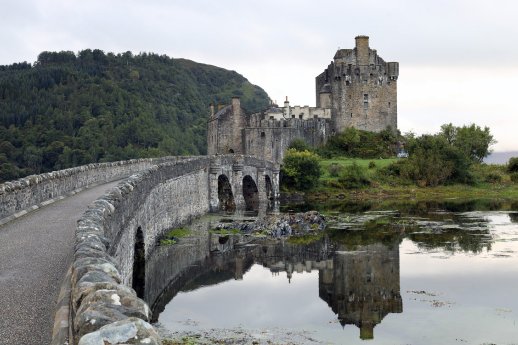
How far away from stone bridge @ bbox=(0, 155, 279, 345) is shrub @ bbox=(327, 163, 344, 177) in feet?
32.7

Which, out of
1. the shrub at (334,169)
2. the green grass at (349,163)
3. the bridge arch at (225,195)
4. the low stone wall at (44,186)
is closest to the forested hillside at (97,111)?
the bridge arch at (225,195)

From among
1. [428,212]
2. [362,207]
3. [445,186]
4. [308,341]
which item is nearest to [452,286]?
[308,341]

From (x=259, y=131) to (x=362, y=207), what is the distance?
54.3 feet

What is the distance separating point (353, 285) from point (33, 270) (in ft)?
42.6

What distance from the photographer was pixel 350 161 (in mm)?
58031

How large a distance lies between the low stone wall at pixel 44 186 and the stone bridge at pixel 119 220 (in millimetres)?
20

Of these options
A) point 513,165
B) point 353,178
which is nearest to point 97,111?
point 353,178

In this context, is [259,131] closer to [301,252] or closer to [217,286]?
[301,252]

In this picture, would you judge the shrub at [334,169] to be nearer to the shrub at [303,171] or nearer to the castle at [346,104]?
the shrub at [303,171]

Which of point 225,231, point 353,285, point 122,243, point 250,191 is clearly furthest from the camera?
point 250,191

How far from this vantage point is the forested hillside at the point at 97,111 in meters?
70.9

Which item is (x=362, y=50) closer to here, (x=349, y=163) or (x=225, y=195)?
(x=349, y=163)

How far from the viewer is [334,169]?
178 feet

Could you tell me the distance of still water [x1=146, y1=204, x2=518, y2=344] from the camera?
52.7ft
